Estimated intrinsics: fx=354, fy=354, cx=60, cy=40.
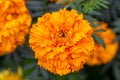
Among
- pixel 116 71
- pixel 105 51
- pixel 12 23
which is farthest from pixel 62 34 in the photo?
pixel 116 71

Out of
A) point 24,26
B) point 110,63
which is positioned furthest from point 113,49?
point 24,26

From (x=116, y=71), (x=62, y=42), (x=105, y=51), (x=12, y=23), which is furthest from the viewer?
(x=116, y=71)

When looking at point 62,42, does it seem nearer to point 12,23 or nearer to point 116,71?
point 12,23

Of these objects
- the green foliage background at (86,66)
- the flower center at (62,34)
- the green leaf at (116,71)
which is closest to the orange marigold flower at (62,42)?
the flower center at (62,34)

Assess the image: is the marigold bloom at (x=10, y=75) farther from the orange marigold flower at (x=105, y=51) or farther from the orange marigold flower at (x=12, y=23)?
the orange marigold flower at (x=12, y=23)

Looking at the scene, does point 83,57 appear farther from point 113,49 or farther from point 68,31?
point 113,49

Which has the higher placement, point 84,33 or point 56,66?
point 84,33
